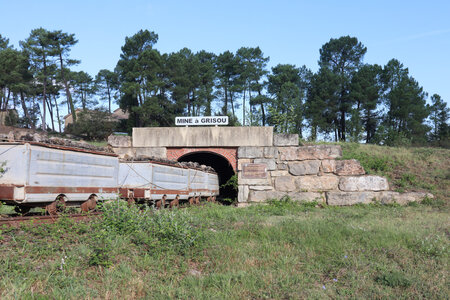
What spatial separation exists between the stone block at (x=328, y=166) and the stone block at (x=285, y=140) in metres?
1.68

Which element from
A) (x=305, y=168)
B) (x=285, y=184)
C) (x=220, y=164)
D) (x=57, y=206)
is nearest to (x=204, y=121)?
(x=285, y=184)

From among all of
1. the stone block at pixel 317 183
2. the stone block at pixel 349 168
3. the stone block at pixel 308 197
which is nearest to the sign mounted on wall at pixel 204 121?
the stone block at pixel 317 183

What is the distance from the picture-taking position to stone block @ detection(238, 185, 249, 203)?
1809 cm

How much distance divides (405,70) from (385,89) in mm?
3185

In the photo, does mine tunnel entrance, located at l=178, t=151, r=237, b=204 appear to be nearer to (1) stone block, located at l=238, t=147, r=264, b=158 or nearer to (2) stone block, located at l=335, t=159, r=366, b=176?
(1) stone block, located at l=238, t=147, r=264, b=158

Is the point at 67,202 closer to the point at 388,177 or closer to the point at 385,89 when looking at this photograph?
the point at 388,177

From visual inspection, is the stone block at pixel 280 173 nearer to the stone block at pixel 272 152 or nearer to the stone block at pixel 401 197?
the stone block at pixel 272 152

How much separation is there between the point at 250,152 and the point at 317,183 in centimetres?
361

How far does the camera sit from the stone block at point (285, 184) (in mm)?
17859

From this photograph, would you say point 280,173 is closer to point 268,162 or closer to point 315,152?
point 268,162

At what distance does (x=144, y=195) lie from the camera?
12.5 metres

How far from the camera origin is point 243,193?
18125mm

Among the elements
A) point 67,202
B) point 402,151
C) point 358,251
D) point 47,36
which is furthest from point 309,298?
point 47,36

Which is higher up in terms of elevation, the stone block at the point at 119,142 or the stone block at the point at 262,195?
the stone block at the point at 119,142
